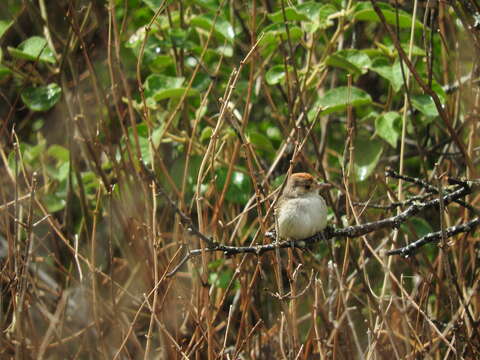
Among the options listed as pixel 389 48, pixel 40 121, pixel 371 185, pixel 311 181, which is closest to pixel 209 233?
pixel 311 181

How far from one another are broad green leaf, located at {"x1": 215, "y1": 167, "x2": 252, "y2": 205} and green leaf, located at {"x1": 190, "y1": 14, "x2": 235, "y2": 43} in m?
0.74

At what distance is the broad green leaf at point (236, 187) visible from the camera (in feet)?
13.5

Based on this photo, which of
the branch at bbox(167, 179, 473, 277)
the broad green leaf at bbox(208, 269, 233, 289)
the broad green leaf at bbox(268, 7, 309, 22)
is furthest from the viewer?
the broad green leaf at bbox(208, 269, 233, 289)

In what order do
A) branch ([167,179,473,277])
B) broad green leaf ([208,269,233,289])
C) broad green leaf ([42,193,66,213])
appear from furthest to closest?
broad green leaf ([42,193,66,213]) < broad green leaf ([208,269,233,289]) < branch ([167,179,473,277])

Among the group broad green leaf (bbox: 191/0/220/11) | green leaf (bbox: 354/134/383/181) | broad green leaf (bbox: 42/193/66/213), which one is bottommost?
broad green leaf (bbox: 42/193/66/213)

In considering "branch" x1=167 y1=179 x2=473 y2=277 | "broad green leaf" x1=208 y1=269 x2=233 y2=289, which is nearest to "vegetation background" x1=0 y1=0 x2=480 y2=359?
"broad green leaf" x1=208 y1=269 x2=233 y2=289

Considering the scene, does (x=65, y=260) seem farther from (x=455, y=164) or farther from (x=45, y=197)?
(x=455, y=164)

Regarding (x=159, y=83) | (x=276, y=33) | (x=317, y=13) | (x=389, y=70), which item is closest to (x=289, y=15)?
(x=276, y=33)

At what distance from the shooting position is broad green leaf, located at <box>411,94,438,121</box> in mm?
3842

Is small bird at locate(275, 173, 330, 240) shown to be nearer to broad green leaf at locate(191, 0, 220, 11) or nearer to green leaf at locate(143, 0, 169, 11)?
broad green leaf at locate(191, 0, 220, 11)

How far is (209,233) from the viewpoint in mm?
3928

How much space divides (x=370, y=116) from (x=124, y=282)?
1.76 metres

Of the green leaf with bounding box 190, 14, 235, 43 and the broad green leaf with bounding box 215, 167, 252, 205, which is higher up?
the green leaf with bounding box 190, 14, 235, 43

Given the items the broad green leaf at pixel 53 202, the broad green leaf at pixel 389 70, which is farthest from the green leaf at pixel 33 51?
the broad green leaf at pixel 389 70
